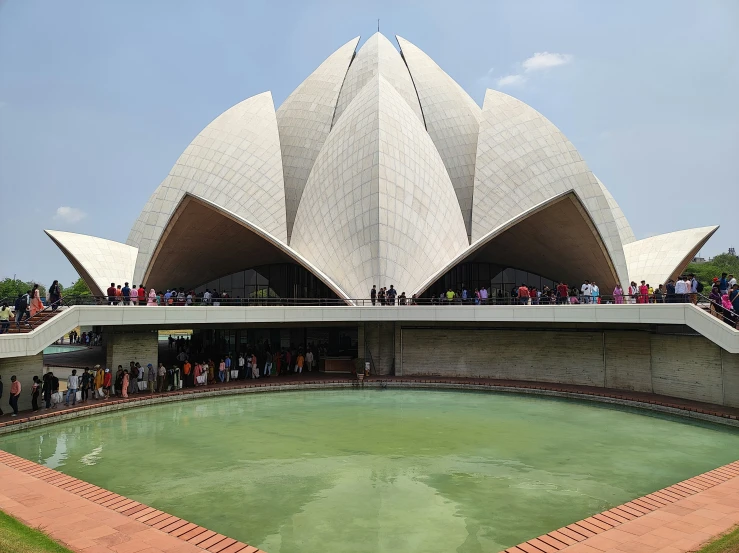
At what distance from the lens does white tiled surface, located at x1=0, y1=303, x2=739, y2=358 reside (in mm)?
11117

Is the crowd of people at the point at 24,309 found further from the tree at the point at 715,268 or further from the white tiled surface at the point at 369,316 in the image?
the tree at the point at 715,268

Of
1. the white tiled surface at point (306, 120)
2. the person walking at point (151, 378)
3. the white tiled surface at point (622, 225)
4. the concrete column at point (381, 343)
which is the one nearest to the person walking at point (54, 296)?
the person walking at point (151, 378)

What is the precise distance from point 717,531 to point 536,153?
834 inches

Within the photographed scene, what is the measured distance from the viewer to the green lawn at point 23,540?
441 centimetres

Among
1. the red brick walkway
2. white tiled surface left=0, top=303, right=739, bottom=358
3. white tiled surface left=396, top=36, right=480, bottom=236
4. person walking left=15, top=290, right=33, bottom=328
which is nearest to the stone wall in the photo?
white tiled surface left=0, top=303, right=739, bottom=358

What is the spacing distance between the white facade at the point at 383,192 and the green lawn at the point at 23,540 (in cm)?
1445

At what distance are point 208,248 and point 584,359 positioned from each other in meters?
16.5

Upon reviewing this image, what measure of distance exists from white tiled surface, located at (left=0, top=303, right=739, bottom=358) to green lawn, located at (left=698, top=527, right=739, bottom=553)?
7023 millimetres

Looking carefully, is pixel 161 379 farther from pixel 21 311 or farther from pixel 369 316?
pixel 369 316

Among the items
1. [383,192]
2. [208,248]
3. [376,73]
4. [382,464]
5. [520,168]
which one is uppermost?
[376,73]

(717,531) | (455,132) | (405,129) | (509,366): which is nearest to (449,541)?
(717,531)

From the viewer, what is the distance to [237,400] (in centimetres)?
1373

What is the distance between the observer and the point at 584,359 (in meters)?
15.2

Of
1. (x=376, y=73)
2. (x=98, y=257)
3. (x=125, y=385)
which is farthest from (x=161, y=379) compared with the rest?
(x=376, y=73)
